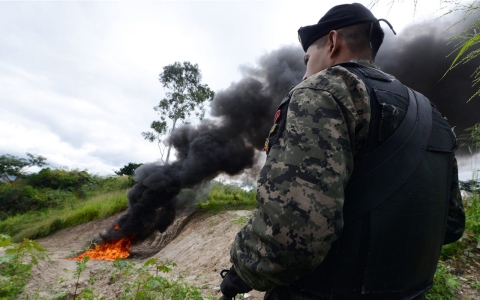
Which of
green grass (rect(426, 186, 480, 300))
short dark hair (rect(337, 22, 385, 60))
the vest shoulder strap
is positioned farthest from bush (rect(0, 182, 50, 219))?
the vest shoulder strap

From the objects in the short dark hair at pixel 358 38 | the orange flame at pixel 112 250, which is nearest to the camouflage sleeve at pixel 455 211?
the short dark hair at pixel 358 38

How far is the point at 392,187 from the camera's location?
3.44ft

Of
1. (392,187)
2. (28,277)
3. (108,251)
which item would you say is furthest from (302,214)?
(108,251)

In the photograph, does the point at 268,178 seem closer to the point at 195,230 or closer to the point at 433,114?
the point at 433,114

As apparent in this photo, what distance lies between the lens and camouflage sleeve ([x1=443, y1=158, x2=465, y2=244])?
147 centimetres

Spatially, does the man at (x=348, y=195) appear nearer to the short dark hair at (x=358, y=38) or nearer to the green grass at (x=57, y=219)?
the short dark hair at (x=358, y=38)

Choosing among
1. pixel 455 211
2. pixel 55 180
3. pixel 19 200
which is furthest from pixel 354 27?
pixel 55 180

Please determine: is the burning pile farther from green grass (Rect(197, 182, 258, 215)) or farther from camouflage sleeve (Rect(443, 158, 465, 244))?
camouflage sleeve (Rect(443, 158, 465, 244))

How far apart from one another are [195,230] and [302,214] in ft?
24.4

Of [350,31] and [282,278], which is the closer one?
[282,278]

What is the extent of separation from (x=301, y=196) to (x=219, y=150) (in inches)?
352

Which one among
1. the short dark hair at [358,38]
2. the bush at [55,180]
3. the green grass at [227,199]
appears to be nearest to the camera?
the short dark hair at [358,38]

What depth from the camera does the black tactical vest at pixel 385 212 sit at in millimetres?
1047

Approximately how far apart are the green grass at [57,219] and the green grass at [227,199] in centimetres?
435
